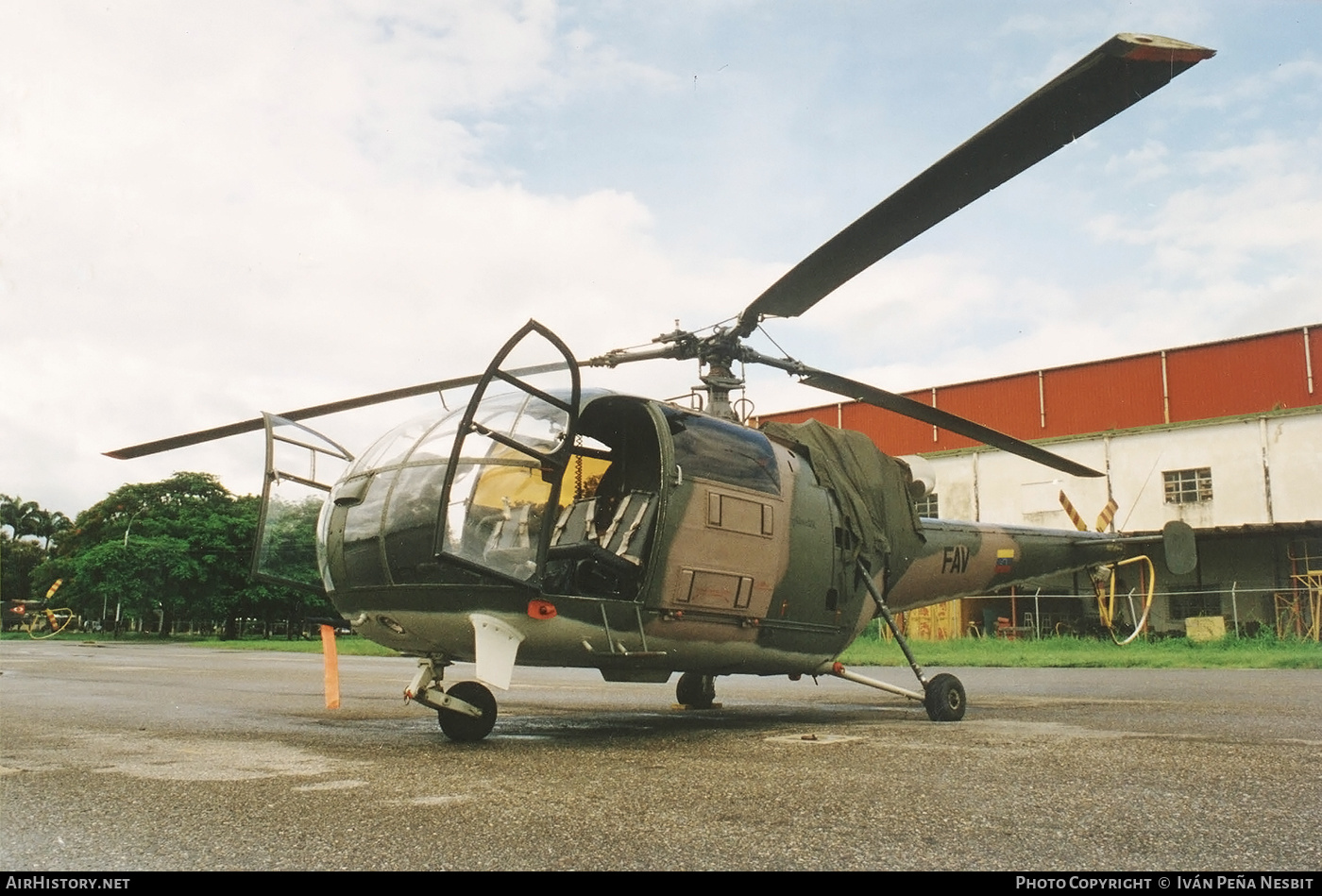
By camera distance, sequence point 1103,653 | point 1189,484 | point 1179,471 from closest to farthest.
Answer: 1. point 1103,653
2. point 1189,484
3. point 1179,471

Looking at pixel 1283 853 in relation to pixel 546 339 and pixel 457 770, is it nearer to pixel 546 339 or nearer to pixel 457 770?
pixel 457 770

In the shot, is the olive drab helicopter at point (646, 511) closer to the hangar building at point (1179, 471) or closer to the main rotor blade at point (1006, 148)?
the main rotor blade at point (1006, 148)

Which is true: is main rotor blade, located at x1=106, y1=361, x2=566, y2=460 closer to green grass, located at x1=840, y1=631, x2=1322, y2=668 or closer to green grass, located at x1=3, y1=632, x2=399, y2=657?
green grass, located at x1=3, y1=632, x2=399, y2=657

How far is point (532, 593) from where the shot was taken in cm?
630

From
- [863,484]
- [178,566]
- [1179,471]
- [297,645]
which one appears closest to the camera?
[863,484]

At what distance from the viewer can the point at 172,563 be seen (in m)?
52.7

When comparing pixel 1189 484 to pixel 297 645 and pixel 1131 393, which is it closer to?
pixel 1131 393

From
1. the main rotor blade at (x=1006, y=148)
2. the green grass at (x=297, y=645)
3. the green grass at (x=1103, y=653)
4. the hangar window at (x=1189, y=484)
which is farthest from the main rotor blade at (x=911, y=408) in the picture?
the hangar window at (x=1189, y=484)

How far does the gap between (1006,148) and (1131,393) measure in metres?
31.9

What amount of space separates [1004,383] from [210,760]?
3536 centimetres

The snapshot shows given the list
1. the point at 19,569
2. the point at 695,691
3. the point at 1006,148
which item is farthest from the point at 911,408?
the point at 19,569

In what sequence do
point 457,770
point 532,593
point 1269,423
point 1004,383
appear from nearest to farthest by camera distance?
point 457,770 < point 532,593 < point 1269,423 < point 1004,383

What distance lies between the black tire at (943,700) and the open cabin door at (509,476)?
13.8 feet
